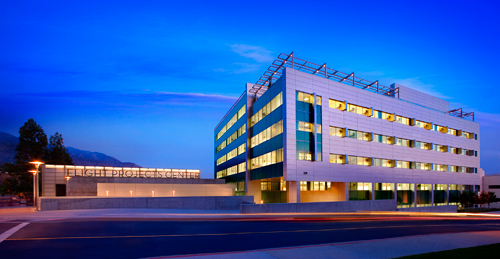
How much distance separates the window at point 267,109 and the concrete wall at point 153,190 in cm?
1322

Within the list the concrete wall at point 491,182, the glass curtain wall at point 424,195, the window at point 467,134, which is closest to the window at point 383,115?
the glass curtain wall at point 424,195

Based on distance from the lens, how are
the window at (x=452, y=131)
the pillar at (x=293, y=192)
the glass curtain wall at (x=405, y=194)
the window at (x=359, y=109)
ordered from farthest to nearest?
1. the window at (x=452, y=131)
2. the glass curtain wall at (x=405, y=194)
3. the window at (x=359, y=109)
4. the pillar at (x=293, y=192)

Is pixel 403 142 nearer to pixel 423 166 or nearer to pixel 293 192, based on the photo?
pixel 423 166

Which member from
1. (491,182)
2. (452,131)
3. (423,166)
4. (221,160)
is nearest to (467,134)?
(452,131)

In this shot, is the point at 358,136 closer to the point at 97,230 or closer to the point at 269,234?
the point at 269,234

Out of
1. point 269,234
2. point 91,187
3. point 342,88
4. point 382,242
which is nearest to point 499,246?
point 382,242

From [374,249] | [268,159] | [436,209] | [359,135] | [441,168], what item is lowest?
[436,209]

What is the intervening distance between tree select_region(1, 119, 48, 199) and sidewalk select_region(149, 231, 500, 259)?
188 feet

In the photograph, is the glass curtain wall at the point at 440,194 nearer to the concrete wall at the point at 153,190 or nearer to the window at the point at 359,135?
the window at the point at 359,135

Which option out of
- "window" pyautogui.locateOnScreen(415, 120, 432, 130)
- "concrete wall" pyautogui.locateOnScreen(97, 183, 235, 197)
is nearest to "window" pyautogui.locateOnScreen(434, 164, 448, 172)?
"window" pyautogui.locateOnScreen(415, 120, 432, 130)

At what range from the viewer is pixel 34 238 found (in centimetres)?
1278

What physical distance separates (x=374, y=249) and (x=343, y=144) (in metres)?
34.7

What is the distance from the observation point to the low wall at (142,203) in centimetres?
2900

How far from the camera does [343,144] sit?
146 feet
